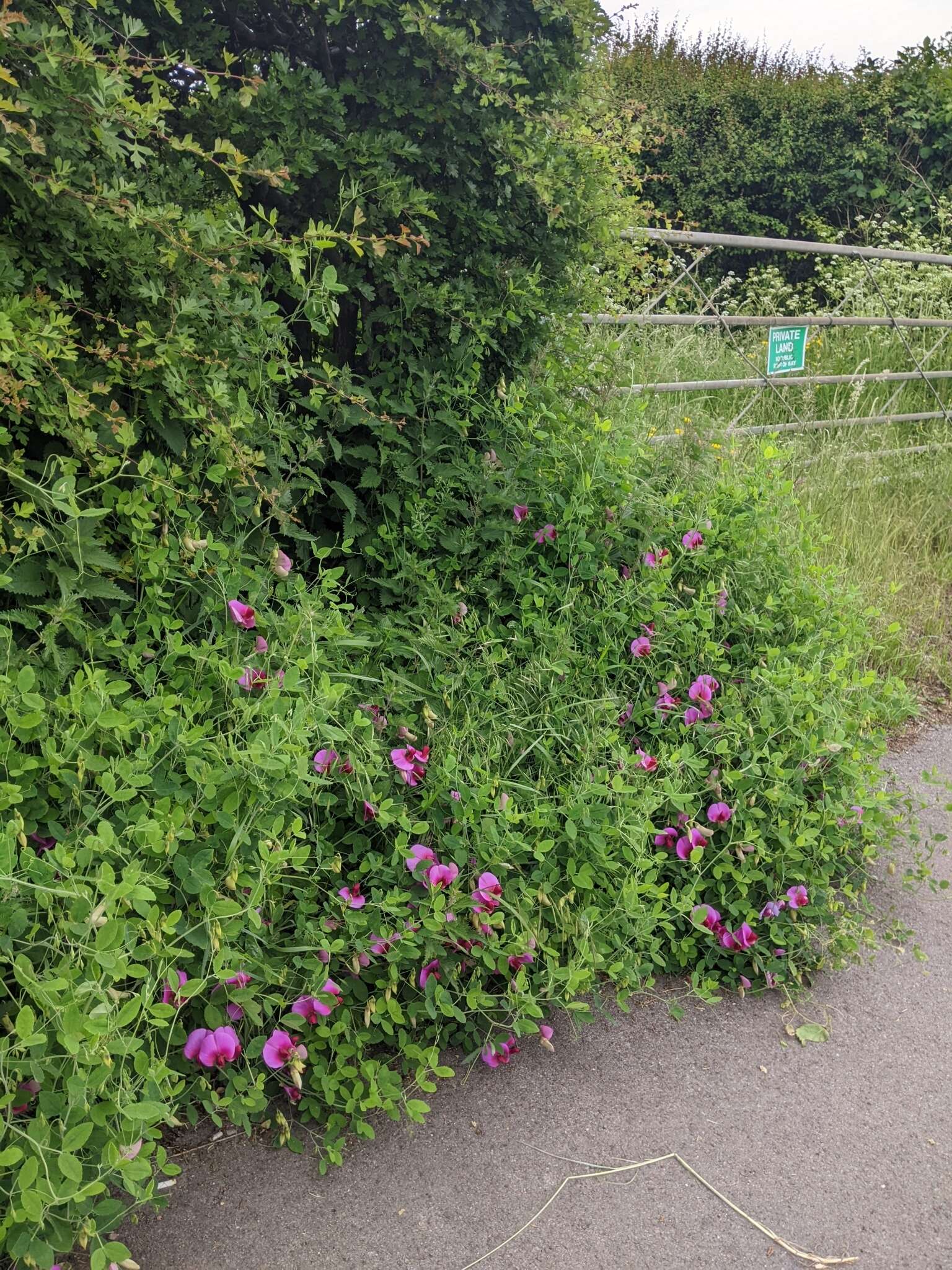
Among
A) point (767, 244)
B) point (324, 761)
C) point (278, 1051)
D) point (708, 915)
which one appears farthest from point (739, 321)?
point (278, 1051)

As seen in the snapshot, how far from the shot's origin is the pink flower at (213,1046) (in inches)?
75.6

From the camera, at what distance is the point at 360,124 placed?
306 cm

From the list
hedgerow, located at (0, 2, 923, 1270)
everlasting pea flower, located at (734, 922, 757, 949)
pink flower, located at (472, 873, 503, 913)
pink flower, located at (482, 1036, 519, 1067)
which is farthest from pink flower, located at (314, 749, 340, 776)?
everlasting pea flower, located at (734, 922, 757, 949)

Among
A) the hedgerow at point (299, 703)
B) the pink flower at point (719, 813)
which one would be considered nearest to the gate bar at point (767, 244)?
the hedgerow at point (299, 703)

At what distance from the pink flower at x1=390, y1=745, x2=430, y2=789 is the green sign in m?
4.53

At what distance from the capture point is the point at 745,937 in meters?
2.55

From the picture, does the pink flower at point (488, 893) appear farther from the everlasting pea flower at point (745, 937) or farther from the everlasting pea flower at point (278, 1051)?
the everlasting pea flower at point (745, 937)

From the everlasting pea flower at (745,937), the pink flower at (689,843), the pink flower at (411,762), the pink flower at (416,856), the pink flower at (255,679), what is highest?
the pink flower at (255,679)

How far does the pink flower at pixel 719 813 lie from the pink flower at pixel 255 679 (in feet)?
3.60

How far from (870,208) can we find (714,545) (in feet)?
31.7

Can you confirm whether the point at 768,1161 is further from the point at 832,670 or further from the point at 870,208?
the point at 870,208

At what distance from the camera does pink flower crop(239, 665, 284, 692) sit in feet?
7.60

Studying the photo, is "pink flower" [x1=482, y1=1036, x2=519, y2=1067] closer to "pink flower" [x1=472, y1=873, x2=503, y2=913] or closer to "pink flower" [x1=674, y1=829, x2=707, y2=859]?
"pink flower" [x1=472, y1=873, x2=503, y2=913]

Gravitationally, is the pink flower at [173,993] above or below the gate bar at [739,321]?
below
